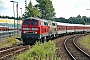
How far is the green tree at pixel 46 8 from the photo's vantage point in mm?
88375

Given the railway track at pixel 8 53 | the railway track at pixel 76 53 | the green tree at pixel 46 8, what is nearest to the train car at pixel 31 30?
the railway track at pixel 76 53

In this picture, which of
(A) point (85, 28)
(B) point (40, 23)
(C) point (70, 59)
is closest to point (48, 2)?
(A) point (85, 28)

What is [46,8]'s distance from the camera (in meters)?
88.4

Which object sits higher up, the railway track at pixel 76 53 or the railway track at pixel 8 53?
the railway track at pixel 8 53

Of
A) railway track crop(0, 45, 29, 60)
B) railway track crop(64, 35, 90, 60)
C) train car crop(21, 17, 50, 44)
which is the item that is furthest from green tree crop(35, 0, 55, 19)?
railway track crop(0, 45, 29, 60)

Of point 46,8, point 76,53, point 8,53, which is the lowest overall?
point 76,53

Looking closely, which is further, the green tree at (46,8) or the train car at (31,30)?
the green tree at (46,8)

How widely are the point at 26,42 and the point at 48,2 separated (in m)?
64.1

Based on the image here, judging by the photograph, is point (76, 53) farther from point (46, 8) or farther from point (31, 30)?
point (46, 8)

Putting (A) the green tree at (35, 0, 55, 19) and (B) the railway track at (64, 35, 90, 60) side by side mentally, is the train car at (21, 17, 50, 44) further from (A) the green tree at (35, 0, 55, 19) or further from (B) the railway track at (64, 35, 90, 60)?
(A) the green tree at (35, 0, 55, 19)

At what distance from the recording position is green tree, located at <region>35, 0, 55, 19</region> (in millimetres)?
88375

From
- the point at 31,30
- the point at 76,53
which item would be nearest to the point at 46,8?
the point at 31,30

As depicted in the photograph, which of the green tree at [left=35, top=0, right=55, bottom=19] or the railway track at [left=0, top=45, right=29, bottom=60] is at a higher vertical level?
the green tree at [left=35, top=0, right=55, bottom=19]

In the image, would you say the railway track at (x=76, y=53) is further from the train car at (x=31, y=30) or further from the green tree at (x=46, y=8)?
the green tree at (x=46, y=8)
